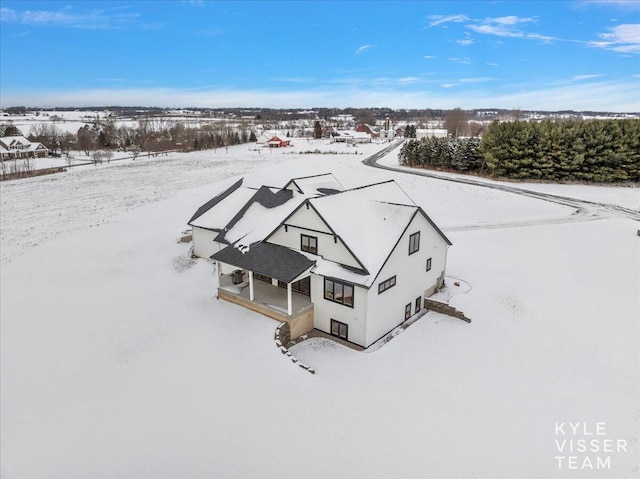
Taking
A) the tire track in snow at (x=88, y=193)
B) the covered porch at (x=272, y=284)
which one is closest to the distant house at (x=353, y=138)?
the tire track in snow at (x=88, y=193)

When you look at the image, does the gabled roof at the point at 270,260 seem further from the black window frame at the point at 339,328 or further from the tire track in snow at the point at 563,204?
the tire track in snow at the point at 563,204

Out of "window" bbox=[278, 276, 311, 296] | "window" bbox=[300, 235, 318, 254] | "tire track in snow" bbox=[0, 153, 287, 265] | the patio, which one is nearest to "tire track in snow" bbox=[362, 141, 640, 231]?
"window" bbox=[278, 276, 311, 296]

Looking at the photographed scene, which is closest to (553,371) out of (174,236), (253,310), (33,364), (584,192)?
(253,310)

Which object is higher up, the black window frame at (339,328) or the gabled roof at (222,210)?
the gabled roof at (222,210)

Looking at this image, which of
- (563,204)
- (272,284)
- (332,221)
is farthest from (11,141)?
(563,204)

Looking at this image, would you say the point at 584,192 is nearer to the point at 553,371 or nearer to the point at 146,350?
the point at 553,371

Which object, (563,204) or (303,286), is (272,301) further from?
(563,204)

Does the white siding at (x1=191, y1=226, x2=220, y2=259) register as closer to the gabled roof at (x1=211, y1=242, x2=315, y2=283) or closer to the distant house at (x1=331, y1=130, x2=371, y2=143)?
the gabled roof at (x1=211, y1=242, x2=315, y2=283)
